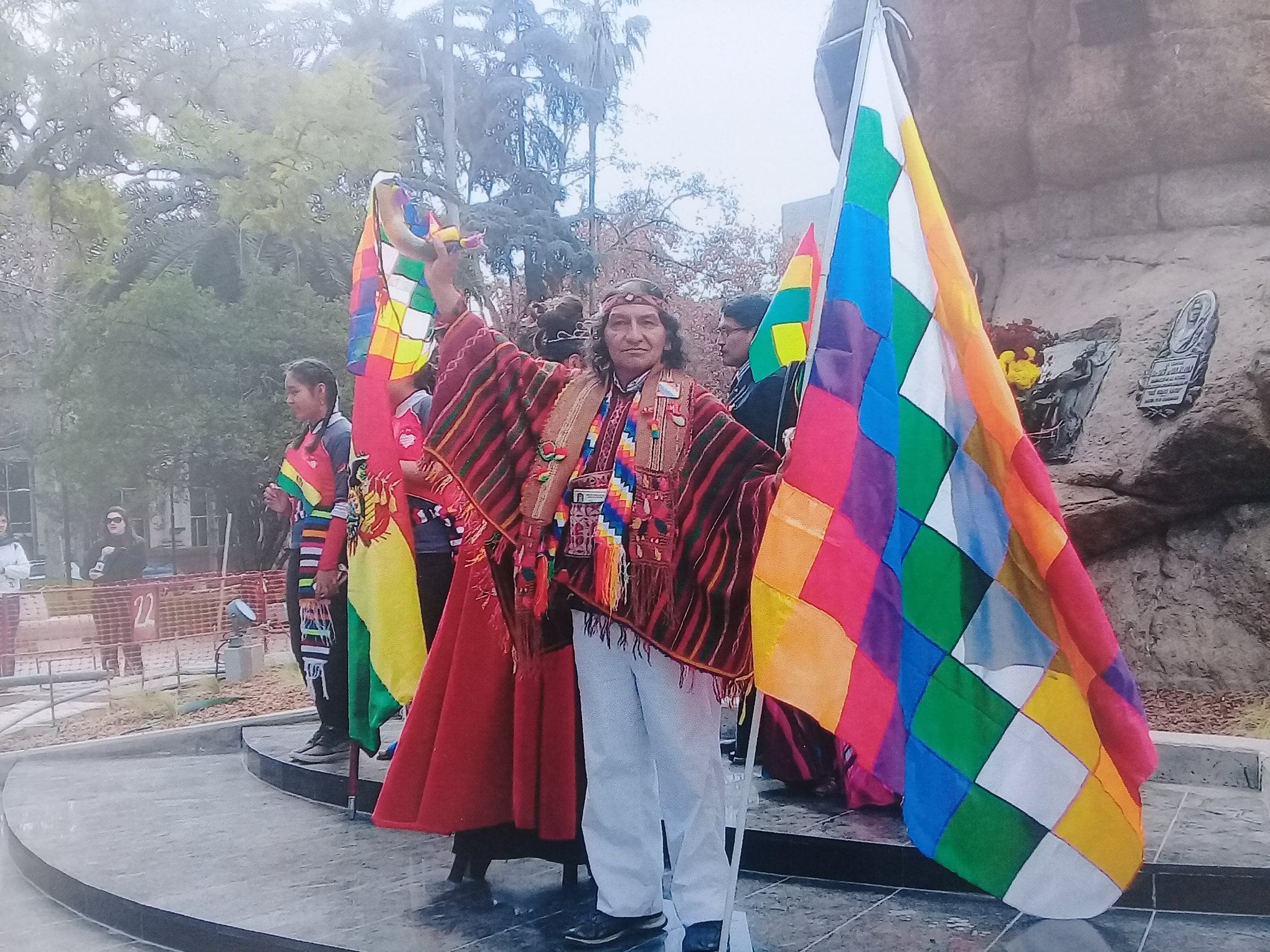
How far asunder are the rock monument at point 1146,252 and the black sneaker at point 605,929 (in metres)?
3.45

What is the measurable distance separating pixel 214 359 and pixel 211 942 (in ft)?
9.52

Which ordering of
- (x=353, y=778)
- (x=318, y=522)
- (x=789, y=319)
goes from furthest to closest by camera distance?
1. (x=318, y=522)
2. (x=353, y=778)
3. (x=789, y=319)

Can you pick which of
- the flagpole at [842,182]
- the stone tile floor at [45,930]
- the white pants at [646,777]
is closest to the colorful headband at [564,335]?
the white pants at [646,777]

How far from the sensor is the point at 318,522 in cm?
437

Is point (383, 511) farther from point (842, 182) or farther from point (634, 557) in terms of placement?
point (842, 182)

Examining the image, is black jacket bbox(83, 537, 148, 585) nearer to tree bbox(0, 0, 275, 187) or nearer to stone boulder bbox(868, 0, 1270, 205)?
tree bbox(0, 0, 275, 187)

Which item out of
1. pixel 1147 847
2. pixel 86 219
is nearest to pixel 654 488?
pixel 1147 847

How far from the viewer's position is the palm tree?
4.89 m

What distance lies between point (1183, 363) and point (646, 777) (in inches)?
164

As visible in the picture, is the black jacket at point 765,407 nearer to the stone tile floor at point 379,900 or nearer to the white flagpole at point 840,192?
the white flagpole at point 840,192

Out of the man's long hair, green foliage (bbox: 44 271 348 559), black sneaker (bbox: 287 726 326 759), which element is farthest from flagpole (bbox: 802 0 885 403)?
black sneaker (bbox: 287 726 326 759)

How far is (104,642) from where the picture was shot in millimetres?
4969

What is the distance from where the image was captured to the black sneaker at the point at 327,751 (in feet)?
15.2

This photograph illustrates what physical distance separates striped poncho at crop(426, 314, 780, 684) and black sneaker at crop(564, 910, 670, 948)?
68 cm
